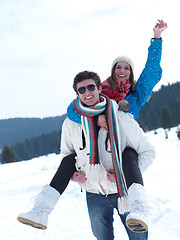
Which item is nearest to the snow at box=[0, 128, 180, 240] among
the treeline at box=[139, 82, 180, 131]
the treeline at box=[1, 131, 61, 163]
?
the treeline at box=[139, 82, 180, 131]

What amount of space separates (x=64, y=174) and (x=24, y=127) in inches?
6548

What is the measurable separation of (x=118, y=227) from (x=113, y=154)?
111 inches

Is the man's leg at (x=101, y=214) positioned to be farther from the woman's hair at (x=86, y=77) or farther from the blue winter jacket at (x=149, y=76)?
the woman's hair at (x=86, y=77)

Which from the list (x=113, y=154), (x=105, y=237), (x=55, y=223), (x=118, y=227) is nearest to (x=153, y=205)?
(x=118, y=227)

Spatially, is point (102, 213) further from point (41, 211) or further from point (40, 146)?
point (40, 146)

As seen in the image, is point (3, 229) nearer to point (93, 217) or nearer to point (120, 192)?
point (93, 217)

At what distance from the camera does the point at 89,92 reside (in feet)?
7.34

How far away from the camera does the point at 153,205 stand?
502 centimetres

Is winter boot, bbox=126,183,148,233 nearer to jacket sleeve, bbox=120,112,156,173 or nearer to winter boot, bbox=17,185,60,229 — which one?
jacket sleeve, bbox=120,112,156,173

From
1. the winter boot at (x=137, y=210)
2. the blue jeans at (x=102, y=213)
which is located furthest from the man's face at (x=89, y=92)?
the blue jeans at (x=102, y=213)

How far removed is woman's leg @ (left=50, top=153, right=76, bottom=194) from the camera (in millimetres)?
2246

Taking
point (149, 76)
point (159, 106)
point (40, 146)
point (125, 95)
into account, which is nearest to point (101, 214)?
point (125, 95)

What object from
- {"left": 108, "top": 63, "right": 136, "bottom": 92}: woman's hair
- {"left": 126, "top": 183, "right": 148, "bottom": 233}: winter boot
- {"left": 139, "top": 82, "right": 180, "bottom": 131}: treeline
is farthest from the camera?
{"left": 139, "top": 82, "right": 180, "bottom": 131}: treeline

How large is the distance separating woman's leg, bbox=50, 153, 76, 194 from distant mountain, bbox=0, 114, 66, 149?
138647 mm
